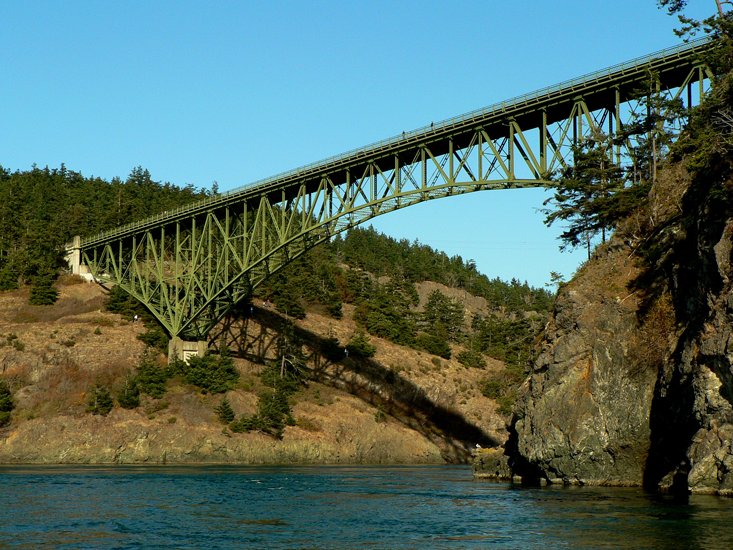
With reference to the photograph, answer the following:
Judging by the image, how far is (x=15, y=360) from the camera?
69.6 meters

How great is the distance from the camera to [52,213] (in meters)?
114

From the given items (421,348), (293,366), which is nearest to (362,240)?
(421,348)

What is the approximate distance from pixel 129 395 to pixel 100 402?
265cm

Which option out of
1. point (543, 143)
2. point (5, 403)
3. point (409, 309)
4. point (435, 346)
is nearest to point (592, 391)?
point (543, 143)

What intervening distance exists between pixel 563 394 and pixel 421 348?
54874mm

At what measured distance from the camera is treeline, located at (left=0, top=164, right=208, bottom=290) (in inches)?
3425

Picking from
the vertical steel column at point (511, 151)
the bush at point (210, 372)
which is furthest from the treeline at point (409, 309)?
the vertical steel column at point (511, 151)

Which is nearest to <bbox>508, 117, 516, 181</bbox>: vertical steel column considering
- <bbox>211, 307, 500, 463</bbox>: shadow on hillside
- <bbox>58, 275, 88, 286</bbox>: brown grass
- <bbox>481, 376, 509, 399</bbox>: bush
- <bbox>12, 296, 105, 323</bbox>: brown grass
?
<bbox>211, 307, 500, 463</bbox>: shadow on hillside

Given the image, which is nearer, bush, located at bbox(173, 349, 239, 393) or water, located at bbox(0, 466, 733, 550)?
water, located at bbox(0, 466, 733, 550)

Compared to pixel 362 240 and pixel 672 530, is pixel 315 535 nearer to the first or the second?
pixel 672 530

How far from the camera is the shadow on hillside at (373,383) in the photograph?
7900cm

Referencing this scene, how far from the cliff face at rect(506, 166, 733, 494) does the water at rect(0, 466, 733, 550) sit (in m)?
1.78

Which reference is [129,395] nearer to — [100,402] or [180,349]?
[100,402]

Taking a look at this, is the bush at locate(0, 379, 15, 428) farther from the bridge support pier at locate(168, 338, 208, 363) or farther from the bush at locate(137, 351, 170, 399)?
the bridge support pier at locate(168, 338, 208, 363)
